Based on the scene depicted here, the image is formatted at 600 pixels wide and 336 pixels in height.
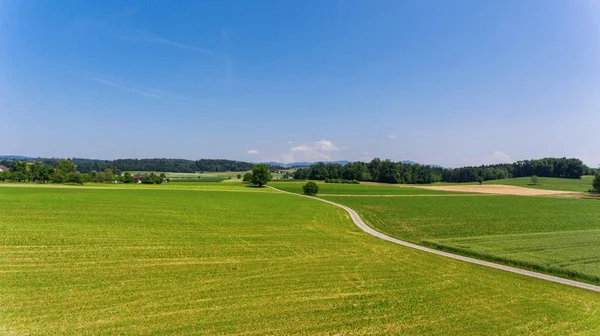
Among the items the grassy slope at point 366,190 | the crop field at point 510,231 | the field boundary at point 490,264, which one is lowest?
the field boundary at point 490,264

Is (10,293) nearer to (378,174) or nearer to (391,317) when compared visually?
(391,317)

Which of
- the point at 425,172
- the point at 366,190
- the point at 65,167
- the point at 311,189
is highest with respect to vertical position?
the point at 425,172

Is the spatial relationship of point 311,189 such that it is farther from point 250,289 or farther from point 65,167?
point 65,167

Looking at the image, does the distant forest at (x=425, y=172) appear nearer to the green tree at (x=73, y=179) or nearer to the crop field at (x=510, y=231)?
the crop field at (x=510, y=231)

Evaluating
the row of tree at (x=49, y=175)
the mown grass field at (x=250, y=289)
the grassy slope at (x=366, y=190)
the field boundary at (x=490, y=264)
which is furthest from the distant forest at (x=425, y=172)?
the mown grass field at (x=250, y=289)

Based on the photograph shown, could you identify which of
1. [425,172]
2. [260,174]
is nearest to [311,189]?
[260,174]

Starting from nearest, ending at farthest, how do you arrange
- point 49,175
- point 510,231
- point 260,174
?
point 510,231 → point 49,175 → point 260,174

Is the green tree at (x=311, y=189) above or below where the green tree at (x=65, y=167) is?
below
